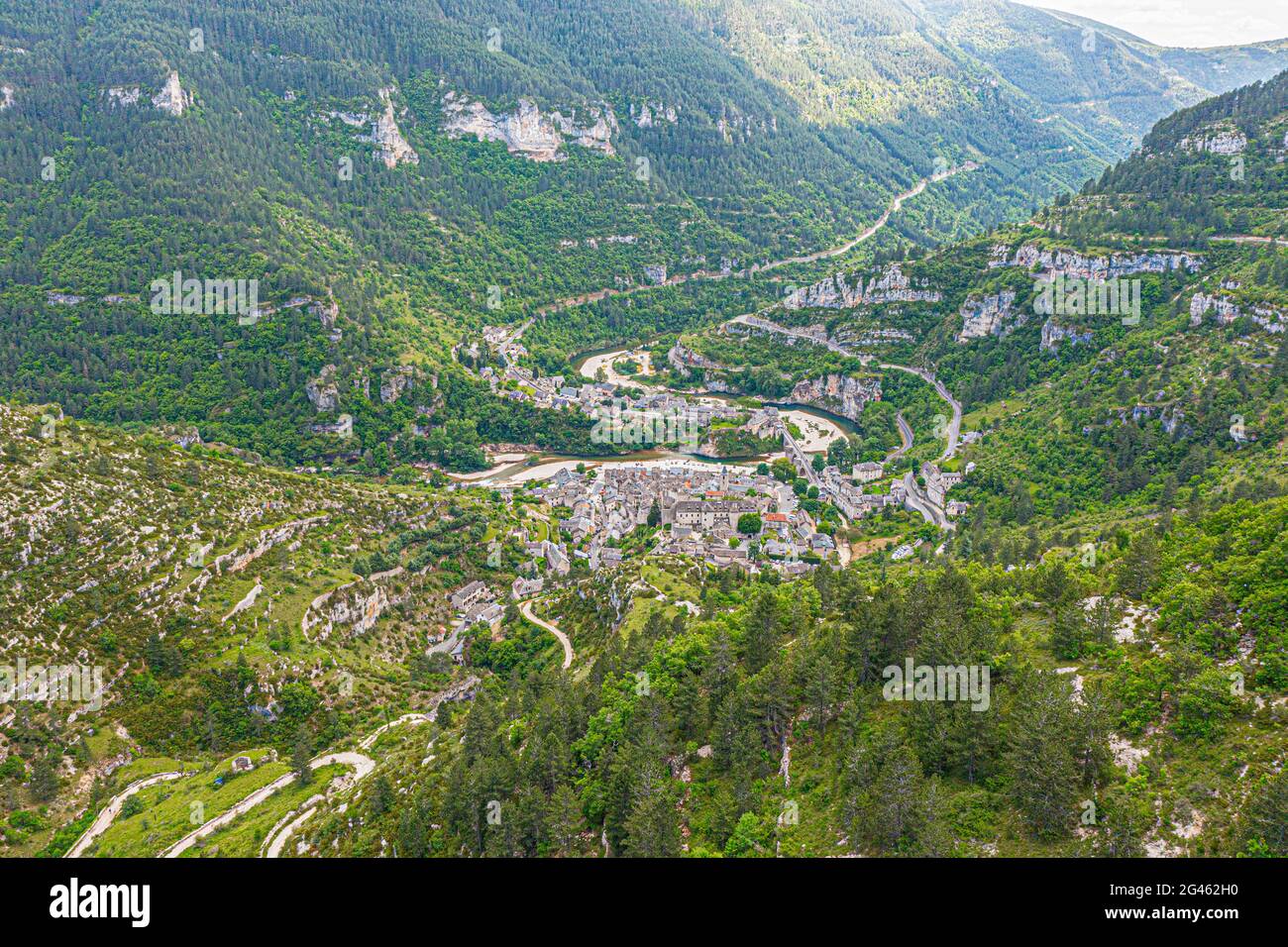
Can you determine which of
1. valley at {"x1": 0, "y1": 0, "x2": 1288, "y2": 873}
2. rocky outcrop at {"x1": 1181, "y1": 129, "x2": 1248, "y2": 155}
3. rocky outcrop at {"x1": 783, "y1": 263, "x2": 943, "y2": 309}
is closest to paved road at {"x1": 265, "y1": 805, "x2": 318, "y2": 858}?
valley at {"x1": 0, "y1": 0, "x2": 1288, "y2": 873}

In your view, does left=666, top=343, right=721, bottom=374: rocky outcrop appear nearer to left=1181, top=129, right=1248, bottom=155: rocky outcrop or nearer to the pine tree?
left=1181, top=129, right=1248, bottom=155: rocky outcrop

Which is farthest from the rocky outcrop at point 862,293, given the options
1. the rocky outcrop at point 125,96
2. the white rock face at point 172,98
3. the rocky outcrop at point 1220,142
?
the rocky outcrop at point 125,96

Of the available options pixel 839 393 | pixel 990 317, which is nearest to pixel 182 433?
pixel 839 393

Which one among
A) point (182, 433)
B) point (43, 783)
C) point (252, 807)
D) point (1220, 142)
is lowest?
point (252, 807)

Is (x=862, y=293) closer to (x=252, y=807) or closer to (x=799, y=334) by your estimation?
(x=799, y=334)

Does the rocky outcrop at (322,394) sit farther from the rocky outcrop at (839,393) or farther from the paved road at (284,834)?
the paved road at (284,834)

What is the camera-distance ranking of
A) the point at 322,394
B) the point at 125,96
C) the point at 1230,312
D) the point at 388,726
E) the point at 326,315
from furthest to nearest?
the point at 125,96
the point at 326,315
the point at 322,394
the point at 1230,312
the point at 388,726
